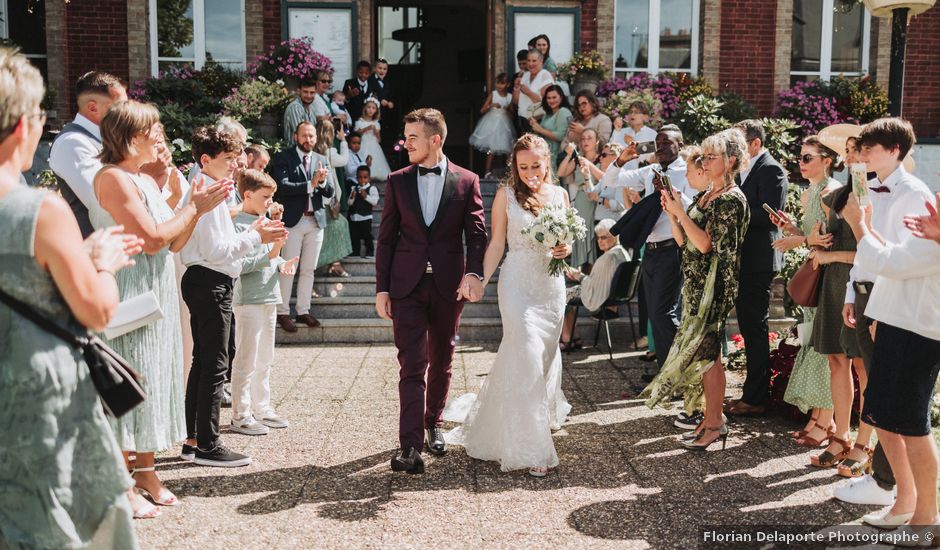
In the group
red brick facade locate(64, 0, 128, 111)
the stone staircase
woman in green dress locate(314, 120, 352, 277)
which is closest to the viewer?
the stone staircase

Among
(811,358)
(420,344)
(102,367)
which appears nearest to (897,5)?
(811,358)

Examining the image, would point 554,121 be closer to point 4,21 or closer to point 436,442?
point 436,442

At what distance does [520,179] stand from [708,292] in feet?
4.65

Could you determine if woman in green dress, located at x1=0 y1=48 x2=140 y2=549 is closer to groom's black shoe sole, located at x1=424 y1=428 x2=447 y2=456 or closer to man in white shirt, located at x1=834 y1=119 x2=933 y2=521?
groom's black shoe sole, located at x1=424 y1=428 x2=447 y2=456

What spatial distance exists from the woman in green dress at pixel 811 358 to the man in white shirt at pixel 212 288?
11.2ft

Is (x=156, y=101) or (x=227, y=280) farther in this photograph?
(x=156, y=101)

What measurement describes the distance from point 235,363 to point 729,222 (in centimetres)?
343

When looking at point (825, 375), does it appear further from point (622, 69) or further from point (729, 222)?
point (622, 69)

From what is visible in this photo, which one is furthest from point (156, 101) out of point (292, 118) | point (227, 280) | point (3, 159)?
point (3, 159)

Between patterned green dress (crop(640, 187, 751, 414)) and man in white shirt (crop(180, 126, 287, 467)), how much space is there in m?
2.64

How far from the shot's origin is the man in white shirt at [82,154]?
446 cm

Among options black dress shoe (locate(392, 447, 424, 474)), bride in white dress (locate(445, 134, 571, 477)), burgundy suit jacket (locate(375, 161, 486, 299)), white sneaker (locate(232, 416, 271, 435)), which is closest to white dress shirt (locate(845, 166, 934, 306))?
bride in white dress (locate(445, 134, 571, 477))

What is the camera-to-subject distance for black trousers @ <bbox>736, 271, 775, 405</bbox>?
607cm

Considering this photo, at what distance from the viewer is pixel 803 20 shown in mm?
14266
